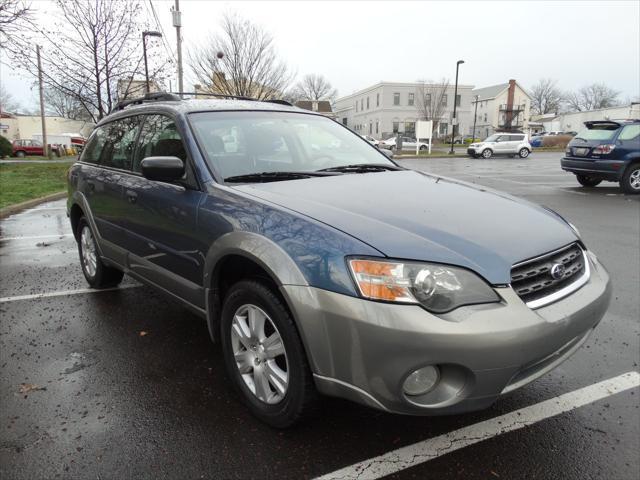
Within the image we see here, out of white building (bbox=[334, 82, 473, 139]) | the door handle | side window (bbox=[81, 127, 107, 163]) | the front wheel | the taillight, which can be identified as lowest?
the door handle

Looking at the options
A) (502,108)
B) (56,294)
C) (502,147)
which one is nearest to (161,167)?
(56,294)

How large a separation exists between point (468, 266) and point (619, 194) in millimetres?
11967

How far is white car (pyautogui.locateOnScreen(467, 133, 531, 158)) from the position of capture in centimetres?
3125

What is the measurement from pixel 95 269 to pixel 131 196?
1.50 metres

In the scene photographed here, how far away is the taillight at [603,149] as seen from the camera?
11469 mm

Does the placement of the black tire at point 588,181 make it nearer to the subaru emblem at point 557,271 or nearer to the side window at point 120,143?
the subaru emblem at point 557,271

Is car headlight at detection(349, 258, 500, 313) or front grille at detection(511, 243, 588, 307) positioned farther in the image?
front grille at detection(511, 243, 588, 307)

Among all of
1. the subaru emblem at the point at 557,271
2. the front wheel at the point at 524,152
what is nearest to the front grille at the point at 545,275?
the subaru emblem at the point at 557,271

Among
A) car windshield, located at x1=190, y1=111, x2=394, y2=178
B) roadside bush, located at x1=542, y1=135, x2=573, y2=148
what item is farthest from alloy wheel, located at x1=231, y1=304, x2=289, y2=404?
roadside bush, located at x1=542, y1=135, x2=573, y2=148

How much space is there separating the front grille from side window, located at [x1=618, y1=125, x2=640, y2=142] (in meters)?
11.1

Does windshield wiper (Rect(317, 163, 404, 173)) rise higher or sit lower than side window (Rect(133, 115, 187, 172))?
lower

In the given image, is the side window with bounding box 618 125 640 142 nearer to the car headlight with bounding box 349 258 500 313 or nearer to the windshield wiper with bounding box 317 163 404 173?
the windshield wiper with bounding box 317 163 404 173

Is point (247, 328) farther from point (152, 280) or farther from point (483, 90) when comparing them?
point (483, 90)

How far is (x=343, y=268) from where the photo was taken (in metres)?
1.97
